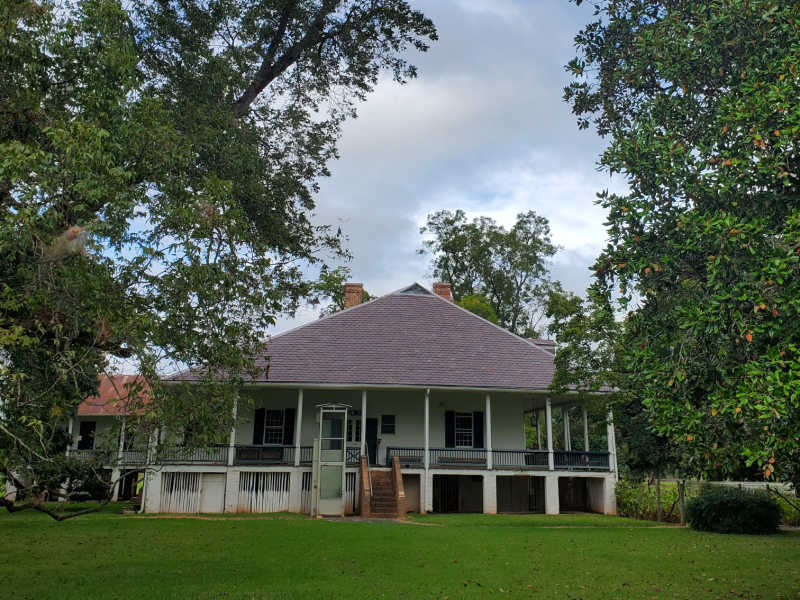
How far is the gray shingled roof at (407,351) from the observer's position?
24891 mm

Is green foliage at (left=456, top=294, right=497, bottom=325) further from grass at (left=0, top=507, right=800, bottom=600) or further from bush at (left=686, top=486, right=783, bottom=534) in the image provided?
grass at (left=0, top=507, right=800, bottom=600)

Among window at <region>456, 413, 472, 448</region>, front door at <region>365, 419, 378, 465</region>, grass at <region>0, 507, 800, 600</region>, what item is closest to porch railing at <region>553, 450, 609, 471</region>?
window at <region>456, 413, 472, 448</region>

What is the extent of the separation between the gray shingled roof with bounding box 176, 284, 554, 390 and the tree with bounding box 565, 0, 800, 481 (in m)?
16.4

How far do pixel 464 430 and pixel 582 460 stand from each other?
187 inches

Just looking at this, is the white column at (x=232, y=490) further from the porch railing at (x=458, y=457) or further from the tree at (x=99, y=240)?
the tree at (x=99, y=240)

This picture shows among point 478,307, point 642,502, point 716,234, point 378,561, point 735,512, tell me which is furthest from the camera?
point 478,307

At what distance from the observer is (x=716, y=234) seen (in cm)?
752

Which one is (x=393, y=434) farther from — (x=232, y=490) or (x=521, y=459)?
(x=232, y=490)

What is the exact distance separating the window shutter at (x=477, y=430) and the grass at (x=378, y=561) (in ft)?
24.3

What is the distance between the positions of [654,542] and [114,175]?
1442 centimetres

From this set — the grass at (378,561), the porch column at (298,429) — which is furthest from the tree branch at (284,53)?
the grass at (378,561)

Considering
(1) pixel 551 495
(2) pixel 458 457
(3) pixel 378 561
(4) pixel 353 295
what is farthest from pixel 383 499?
(4) pixel 353 295

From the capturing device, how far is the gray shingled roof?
81.7 ft

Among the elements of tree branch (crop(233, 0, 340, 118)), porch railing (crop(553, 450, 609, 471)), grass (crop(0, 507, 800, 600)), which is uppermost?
tree branch (crop(233, 0, 340, 118))
